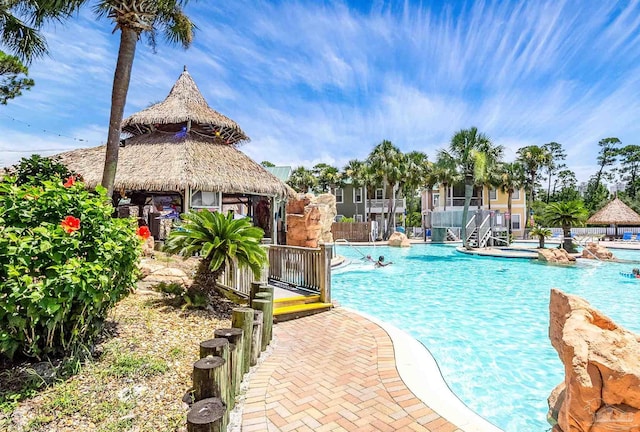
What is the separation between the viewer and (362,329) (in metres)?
5.79

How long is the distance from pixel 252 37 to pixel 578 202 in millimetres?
22286

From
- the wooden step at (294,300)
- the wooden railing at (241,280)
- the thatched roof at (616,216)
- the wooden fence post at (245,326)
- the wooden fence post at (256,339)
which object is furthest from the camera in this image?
the thatched roof at (616,216)

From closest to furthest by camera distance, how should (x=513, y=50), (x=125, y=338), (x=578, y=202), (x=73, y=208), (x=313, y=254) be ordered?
(x=73, y=208), (x=125, y=338), (x=313, y=254), (x=513, y=50), (x=578, y=202)

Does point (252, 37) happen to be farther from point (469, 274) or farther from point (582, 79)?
point (582, 79)

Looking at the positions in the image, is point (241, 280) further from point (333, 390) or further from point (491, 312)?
point (491, 312)

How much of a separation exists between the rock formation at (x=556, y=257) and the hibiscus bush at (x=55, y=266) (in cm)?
2007

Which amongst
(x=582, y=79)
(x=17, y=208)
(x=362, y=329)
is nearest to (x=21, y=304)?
(x=17, y=208)

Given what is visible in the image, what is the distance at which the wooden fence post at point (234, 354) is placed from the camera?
324 cm

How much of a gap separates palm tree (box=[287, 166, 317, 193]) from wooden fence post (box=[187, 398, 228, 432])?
134 ft

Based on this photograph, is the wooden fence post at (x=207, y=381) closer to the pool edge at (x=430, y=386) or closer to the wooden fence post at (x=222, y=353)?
the wooden fence post at (x=222, y=353)

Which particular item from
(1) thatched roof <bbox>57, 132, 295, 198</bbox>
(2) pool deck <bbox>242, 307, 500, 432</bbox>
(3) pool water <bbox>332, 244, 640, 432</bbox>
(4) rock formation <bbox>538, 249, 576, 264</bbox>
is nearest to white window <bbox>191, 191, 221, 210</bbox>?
(1) thatched roof <bbox>57, 132, 295, 198</bbox>

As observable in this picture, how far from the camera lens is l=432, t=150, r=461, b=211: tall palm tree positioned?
86.0 ft

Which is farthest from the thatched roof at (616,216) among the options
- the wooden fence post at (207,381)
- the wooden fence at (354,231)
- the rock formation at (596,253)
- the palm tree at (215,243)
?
the wooden fence post at (207,381)

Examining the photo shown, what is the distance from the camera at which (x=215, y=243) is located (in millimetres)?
5387
